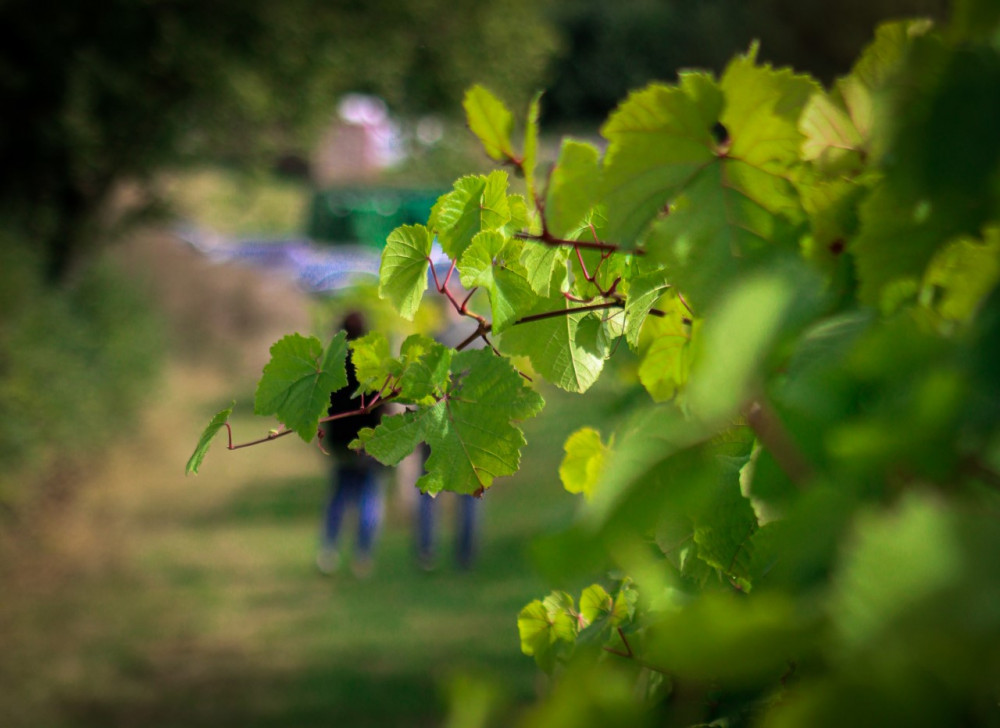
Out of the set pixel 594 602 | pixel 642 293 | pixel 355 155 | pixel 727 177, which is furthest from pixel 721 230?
pixel 355 155

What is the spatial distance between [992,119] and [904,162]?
0.11 ft

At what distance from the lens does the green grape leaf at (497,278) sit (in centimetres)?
70

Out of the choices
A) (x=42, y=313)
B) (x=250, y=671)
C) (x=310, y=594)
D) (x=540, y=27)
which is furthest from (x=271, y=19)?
(x=250, y=671)

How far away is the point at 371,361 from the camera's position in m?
0.74

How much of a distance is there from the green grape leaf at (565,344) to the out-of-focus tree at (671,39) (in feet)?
56.7

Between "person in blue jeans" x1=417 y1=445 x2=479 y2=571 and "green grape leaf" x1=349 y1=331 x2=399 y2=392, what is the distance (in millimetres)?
6308

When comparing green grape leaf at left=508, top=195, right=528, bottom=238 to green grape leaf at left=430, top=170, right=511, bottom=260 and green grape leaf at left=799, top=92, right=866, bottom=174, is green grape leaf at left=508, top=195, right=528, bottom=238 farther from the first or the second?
green grape leaf at left=799, top=92, right=866, bottom=174

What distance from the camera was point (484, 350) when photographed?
71 centimetres

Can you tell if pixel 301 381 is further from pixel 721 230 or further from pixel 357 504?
pixel 357 504

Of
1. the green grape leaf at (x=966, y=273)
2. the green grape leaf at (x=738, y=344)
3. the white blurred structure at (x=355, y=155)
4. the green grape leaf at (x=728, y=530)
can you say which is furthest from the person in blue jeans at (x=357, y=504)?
the white blurred structure at (x=355, y=155)

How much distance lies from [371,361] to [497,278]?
4.4 inches

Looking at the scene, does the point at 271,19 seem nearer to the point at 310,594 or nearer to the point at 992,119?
the point at 310,594

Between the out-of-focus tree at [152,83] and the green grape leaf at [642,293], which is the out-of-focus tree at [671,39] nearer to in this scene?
the out-of-focus tree at [152,83]

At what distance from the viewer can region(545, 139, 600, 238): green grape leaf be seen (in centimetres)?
56
